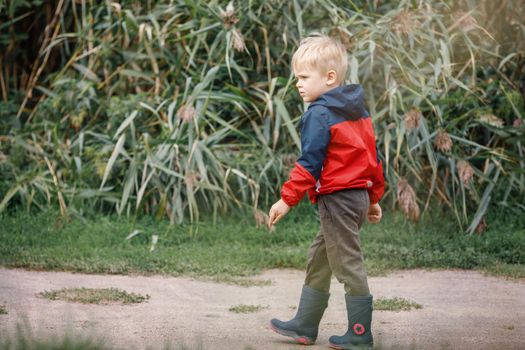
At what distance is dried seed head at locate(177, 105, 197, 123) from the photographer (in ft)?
21.0

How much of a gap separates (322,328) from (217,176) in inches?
97.5

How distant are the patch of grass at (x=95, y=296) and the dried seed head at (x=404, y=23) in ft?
9.67

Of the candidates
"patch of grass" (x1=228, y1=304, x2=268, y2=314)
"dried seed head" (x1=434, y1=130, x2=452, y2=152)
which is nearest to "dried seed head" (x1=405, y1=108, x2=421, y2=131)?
"dried seed head" (x1=434, y1=130, x2=452, y2=152)

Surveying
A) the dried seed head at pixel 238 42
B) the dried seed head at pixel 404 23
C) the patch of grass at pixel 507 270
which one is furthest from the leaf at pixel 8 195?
the patch of grass at pixel 507 270

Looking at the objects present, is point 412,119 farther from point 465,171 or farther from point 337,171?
point 337,171

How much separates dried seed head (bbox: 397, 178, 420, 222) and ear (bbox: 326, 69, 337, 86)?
223cm

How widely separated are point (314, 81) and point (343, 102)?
0.18 metres

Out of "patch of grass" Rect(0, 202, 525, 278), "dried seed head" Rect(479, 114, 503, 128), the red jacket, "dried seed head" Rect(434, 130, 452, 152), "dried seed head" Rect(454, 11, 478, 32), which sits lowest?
"patch of grass" Rect(0, 202, 525, 278)

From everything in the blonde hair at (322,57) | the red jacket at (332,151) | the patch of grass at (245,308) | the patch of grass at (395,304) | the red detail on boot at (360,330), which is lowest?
the patch of grass at (245,308)

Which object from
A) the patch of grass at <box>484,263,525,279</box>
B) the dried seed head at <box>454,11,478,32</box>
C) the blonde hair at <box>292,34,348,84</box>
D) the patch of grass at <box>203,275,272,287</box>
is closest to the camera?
the blonde hair at <box>292,34,348,84</box>

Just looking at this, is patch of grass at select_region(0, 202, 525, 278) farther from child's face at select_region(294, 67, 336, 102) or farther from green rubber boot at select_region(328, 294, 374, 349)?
child's face at select_region(294, 67, 336, 102)

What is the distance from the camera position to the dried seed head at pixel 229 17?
22.4 feet

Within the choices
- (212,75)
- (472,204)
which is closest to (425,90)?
(472,204)

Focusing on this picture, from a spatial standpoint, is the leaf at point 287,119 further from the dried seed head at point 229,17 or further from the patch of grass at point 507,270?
the patch of grass at point 507,270
